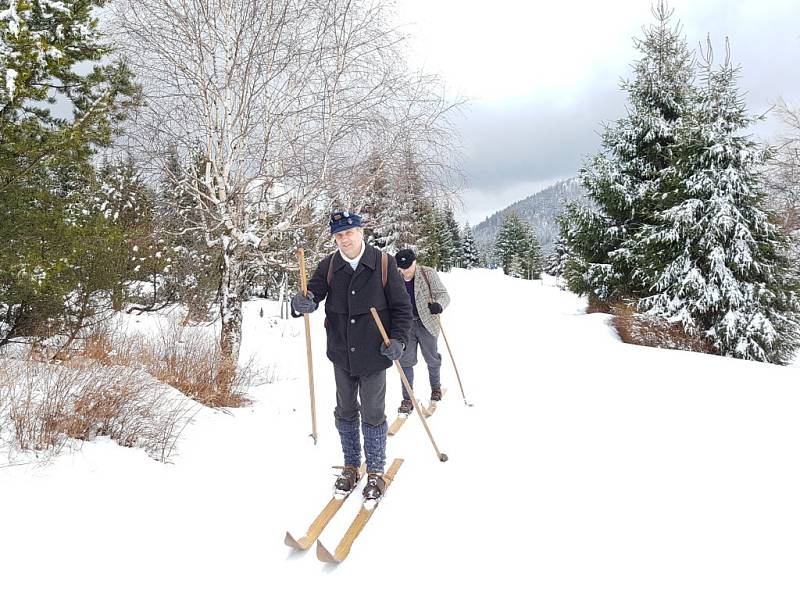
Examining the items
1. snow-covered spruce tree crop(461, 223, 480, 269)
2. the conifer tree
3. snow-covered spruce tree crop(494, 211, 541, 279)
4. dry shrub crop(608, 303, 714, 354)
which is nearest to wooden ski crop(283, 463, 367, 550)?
dry shrub crop(608, 303, 714, 354)

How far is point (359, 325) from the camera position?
3145 millimetres

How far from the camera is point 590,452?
389 cm

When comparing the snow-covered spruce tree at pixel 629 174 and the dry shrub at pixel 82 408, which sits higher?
the snow-covered spruce tree at pixel 629 174

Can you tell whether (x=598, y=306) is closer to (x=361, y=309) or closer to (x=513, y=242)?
(x=361, y=309)

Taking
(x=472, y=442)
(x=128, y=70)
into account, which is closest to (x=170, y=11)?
(x=128, y=70)

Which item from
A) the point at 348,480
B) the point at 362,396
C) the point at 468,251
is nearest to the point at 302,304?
the point at 362,396

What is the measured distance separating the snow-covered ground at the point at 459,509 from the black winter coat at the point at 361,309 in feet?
3.52

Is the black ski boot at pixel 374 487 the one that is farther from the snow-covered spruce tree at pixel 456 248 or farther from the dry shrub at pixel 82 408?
the snow-covered spruce tree at pixel 456 248

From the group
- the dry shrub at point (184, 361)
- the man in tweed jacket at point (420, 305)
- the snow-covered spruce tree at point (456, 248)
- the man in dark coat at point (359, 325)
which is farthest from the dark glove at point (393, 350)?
the snow-covered spruce tree at point (456, 248)

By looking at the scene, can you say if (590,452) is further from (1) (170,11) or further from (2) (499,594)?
(1) (170,11)

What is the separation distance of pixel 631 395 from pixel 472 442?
102 inches

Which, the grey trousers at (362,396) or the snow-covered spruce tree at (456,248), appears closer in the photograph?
the grey trousers at (362,396)

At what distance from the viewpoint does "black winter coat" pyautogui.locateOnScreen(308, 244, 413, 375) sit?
3.13m

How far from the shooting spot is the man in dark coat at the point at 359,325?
10.3 ft
